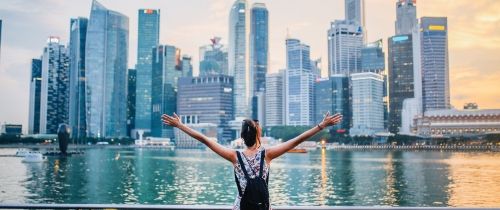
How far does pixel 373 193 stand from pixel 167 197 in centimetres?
1619

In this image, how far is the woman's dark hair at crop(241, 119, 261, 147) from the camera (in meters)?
3.93

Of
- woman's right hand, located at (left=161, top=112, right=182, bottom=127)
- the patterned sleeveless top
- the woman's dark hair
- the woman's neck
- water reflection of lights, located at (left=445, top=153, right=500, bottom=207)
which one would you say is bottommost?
water reflection of lights, located at (left=445, top=153, right=500, bottom=207)

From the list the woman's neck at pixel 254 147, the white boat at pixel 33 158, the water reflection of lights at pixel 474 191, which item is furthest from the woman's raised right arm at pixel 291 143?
the white boat at pixel 33 158

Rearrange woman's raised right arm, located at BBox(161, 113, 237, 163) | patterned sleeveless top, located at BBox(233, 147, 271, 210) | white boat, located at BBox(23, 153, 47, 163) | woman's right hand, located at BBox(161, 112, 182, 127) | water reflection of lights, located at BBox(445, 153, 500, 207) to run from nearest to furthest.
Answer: patterned sleeveless top, located at BBox(233, 147, 271, 210), woman's raised right arm, located at BBox(161, 113, 237, 163), woman's right hand, located at BBox(161, 112, 182, 127), water reflection of lights, located at BBox(445, 153, 500, 207), white boat, located at BBox(23, 153, 47, 163)

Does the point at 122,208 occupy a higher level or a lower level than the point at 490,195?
higher

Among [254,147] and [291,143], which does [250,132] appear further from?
[291,143]

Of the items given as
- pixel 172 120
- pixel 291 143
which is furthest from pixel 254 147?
pixel 172 120

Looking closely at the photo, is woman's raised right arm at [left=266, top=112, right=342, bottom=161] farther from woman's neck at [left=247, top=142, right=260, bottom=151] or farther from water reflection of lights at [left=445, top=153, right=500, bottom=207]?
water reflection of lights at [left=445, top=153, right=500, bottom=207]

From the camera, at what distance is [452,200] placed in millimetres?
33906

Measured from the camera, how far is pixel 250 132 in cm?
392

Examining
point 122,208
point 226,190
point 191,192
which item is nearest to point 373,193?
point 226,190

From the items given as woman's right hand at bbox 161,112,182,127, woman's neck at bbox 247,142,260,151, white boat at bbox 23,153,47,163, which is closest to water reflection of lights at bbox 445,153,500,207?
woman's neck at bbox 247,142,260,151

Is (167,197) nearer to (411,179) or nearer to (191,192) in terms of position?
(191,192)

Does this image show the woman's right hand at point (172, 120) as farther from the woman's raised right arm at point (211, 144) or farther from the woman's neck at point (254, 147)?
the woman's neck at point (254, 147)
